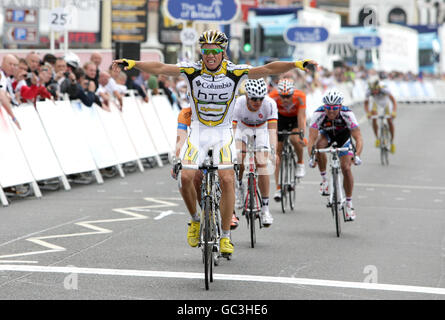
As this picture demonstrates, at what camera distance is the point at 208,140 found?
8.95 m

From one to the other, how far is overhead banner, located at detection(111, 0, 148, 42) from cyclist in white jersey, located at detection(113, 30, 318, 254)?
36.1m

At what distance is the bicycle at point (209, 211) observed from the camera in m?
8.24

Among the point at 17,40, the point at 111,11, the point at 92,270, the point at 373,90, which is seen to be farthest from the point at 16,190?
the point at 111,11

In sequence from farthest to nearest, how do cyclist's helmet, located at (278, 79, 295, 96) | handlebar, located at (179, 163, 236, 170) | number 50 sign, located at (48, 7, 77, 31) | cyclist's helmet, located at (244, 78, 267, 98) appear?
number 50 sign, located at (48, 7, 77, 31) < cyclist's helmet, located at (278, 79, 295, 96) < cyclist's helmet, located at (244, 78, 267, 98) < handlebar, located at (179, 163, 236, 170)

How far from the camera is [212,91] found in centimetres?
891

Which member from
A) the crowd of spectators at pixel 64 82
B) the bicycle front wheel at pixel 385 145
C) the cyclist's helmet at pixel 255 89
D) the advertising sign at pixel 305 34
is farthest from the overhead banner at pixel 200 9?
the advertising sign at pixel 305 34

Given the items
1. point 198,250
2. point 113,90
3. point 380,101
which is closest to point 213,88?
point 198,250

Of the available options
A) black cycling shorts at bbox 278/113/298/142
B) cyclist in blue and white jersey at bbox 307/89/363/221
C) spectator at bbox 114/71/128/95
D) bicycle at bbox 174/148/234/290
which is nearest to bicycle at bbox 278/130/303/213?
black cycling shorts at bbox 278/113/298/142

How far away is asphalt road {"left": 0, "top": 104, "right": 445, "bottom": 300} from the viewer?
810 centimetres

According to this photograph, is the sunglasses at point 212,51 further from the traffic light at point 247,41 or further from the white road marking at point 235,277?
the traffic light at point 247,41

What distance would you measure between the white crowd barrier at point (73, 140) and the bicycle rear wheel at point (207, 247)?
19.1 feet

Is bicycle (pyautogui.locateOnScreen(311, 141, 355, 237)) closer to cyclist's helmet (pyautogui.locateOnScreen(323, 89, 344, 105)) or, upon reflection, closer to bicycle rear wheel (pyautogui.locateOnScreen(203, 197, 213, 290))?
cyclist's helmet (pyautogui.locateOnScreen(323, 89, 344, 105))

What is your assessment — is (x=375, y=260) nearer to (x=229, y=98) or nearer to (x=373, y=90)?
(x=229, y=98)

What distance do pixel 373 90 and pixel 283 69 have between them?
13.6m
